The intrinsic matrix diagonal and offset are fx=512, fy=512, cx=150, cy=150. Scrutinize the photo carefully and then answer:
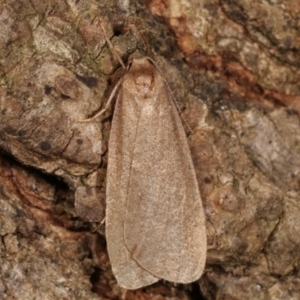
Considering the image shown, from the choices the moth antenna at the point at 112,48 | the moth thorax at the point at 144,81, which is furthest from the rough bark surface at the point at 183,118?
the moth thorax at the point at 144,81

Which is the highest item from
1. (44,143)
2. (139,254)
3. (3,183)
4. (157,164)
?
(44,143)

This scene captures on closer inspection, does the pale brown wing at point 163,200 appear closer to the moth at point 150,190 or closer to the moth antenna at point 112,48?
the moth at point 150,190

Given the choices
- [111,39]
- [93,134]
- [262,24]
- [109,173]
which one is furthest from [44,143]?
[262,24]

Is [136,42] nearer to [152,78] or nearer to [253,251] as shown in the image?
[152,78]

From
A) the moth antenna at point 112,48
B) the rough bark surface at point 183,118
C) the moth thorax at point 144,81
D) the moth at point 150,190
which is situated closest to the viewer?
the rough bark surface at point 183,118

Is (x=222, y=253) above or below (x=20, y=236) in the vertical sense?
below

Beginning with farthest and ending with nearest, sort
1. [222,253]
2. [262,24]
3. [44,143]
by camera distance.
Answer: [262,24], [222,253], [44,143]

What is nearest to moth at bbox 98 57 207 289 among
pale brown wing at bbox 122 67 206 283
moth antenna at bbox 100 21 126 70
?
pale brown wing at bbox 122 67 206 283

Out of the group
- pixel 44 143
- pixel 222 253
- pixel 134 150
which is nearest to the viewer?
pixel 44 143

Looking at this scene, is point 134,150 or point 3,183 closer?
point 3,183
